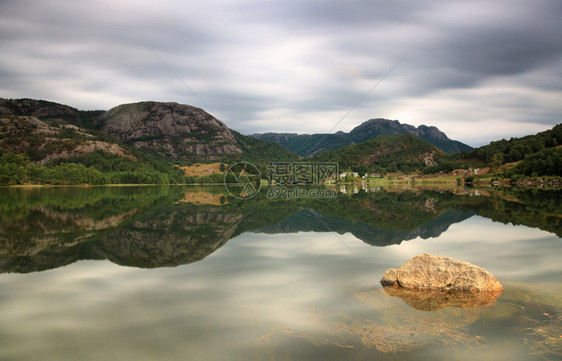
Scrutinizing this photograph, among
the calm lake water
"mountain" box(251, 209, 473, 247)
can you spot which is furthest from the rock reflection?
"mountain" box(251, 209, 473, 247)

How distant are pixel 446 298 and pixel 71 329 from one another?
10066mm

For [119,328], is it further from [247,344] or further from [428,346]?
[428,346]

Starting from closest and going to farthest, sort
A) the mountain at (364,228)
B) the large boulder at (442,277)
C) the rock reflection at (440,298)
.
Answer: the rock reflection at (440,298)
the large boulder at (442,277)
the mountain at (364,228)

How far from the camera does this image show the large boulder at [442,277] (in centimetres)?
1047

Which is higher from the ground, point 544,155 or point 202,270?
point 544,155

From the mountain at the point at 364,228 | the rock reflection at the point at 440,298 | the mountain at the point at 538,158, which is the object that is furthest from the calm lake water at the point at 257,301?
the mountain at the point at 538,158

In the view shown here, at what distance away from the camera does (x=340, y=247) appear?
17.5 m

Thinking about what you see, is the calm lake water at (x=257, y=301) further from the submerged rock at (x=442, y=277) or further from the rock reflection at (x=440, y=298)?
the submerged rock at (x=442, y=277)

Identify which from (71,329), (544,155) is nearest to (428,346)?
(71,329)

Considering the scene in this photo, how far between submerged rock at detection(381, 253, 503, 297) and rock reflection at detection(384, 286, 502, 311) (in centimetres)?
19

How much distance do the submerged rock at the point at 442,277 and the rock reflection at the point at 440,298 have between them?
0.19m

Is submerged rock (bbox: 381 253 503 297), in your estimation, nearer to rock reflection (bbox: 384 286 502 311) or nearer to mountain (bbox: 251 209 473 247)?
rock reflection (bbox: 384 286 502 311)

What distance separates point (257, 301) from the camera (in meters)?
9.64

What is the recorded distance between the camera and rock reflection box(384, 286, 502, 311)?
9273 mm
